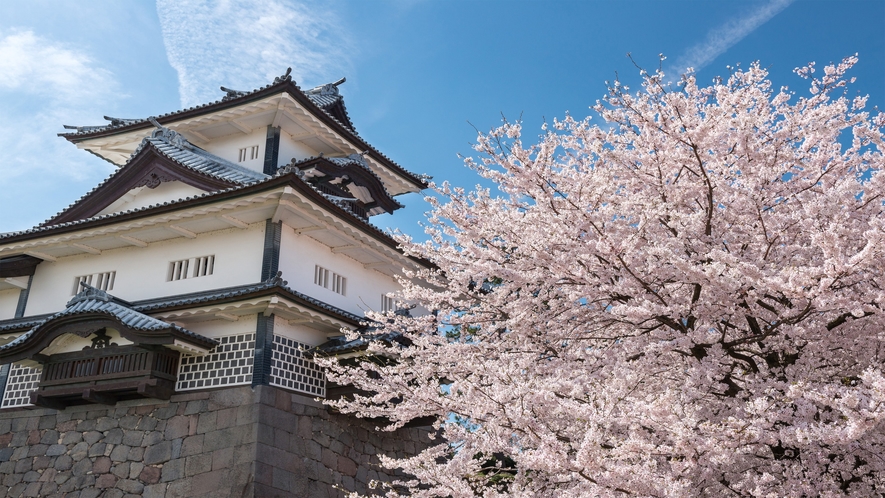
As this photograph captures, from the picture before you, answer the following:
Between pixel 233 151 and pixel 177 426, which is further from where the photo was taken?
pixel 233 151

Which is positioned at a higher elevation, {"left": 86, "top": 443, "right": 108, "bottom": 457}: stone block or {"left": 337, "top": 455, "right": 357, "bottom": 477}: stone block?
{"left": 86, "top": 443, "right": 108, "bottom": 457}: stone block

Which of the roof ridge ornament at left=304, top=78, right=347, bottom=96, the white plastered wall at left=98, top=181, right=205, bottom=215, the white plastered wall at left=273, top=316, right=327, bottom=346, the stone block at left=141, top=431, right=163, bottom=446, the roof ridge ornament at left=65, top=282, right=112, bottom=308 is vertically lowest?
the stone block at left=141, top=431, right=163, bottom=446

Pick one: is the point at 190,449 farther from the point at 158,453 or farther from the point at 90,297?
the point at 90,297

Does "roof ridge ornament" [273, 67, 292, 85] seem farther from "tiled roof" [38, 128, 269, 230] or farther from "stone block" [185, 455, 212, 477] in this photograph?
"stone block" [185, 455, 212, 477]

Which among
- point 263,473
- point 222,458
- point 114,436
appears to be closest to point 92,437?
point 114,436

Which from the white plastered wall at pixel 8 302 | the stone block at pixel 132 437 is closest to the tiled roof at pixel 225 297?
the stone block at pixel 132 437

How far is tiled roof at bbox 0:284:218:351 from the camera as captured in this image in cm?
898

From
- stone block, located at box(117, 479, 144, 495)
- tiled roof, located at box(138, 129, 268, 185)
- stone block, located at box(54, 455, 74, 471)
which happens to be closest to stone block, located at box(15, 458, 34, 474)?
stone block, located at box(54, 455, 74, 471)

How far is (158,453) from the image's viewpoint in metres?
9.12

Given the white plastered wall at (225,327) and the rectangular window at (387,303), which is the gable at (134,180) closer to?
the white plastered wall at (225,327)

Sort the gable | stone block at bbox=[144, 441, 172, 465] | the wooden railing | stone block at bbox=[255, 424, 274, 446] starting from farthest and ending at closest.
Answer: the gable, the wooden railing, stone block at bbox=[144, 441, 172, 465], stone block at bbox=[255, 424, 274, 446]

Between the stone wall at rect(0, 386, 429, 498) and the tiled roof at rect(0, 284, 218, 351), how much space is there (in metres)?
1.23

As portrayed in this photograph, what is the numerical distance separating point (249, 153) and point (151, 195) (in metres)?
2.32

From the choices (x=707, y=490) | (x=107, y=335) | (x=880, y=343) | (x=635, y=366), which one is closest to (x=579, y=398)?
(x=635, y=366)
